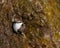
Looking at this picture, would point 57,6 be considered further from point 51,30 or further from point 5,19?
point 5,19

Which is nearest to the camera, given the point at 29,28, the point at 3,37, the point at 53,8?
the point at 3,37

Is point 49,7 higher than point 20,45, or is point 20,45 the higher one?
point 49,7

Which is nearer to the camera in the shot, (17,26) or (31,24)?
(17,26)

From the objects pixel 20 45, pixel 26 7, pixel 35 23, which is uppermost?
pixel 26 7

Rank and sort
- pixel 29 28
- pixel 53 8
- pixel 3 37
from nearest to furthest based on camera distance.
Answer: pixel 3 37, pixel 29 28, pixel 53 8

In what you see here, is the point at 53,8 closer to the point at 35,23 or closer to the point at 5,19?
the point at 35,23

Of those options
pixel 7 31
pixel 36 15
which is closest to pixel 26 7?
pixel 36 15

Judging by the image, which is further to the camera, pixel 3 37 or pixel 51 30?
pixel 51 30
